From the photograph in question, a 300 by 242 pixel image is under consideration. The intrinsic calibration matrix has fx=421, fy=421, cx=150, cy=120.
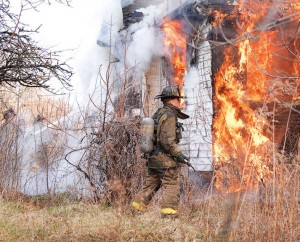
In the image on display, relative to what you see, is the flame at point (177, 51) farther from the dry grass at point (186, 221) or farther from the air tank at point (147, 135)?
the air tank at point (147, 135)

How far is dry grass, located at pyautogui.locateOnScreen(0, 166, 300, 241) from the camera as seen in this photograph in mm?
3744

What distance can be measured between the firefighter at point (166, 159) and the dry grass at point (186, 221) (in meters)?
0.23

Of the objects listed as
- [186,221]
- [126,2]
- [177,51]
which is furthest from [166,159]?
[126,2]

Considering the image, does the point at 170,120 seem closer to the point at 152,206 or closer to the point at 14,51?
the point at 152,206

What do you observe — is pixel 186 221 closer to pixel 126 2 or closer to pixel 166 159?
pixel 166 159

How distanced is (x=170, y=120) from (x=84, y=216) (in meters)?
1.91

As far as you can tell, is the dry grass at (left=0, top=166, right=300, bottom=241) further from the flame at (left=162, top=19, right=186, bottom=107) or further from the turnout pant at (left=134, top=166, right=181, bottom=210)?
the flame at (left=162, top=19, right=186, bottom=107)

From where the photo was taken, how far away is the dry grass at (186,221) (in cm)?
374

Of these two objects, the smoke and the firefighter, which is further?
the smoke

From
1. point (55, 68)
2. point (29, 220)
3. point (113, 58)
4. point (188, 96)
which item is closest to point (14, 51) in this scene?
point (55, 68)

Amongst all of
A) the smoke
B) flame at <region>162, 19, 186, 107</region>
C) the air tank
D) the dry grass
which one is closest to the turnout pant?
the dry grass

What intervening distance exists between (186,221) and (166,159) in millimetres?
916

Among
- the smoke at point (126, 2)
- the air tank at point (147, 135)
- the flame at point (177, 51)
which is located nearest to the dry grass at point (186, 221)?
the air tank at point (147, 135)

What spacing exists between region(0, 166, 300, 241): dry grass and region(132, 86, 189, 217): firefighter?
23 centimetres
